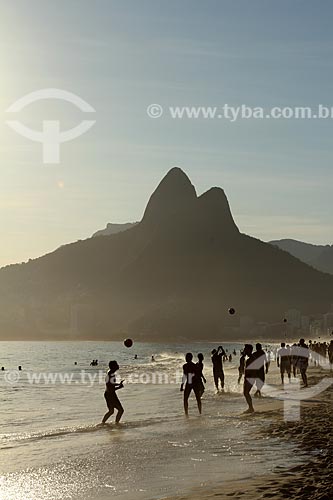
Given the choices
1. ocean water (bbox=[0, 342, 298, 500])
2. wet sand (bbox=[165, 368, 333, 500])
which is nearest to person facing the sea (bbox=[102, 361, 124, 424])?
Answer: ocean water (bbox=[0, 342, 298, 500])

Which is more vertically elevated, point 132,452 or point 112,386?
point 112,386

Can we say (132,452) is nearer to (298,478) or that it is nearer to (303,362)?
(298,478)

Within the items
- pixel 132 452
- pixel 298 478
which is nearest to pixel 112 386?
pixel 132 452

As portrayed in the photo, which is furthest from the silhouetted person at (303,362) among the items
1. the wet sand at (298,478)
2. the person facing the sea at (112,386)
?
the wet sand at (298,478)

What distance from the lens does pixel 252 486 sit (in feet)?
30.9

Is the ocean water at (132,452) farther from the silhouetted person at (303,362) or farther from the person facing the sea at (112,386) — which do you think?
the silhouetted person at (303,362)

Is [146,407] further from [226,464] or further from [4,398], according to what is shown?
[226,464]

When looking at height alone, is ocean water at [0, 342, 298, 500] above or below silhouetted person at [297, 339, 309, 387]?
below

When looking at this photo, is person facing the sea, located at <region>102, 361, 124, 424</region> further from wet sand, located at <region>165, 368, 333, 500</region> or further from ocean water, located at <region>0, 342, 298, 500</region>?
wet sand, located at <region>165, 368, 333, 500</region>

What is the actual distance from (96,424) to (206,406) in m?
4.72

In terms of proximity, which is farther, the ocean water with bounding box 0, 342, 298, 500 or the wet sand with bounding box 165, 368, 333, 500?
the ocean water with bounding box 0, 342, 298, 500

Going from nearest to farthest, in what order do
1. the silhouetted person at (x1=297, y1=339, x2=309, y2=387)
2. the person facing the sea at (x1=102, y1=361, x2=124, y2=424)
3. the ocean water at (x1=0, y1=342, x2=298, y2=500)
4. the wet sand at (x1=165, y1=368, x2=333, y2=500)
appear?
1. the wet sand at (x1=165, y1=368, x2=333, y2=500)
2. the ocean water at (x1=0, y1=342, x2=298, y2=500)
3. the person facing the sea at (x1=102, y1=361, x2=124, y2=424)
4. the silhouetted person at (x1=297, y1=339, x2=309, y2=387)

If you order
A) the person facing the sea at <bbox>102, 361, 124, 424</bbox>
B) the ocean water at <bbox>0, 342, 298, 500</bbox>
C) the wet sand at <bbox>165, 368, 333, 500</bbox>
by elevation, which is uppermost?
the person facing the sea at <bbox>102, 361, 124, 424</bbox>

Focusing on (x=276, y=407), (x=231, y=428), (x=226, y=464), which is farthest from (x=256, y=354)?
(x=226, y=464)
